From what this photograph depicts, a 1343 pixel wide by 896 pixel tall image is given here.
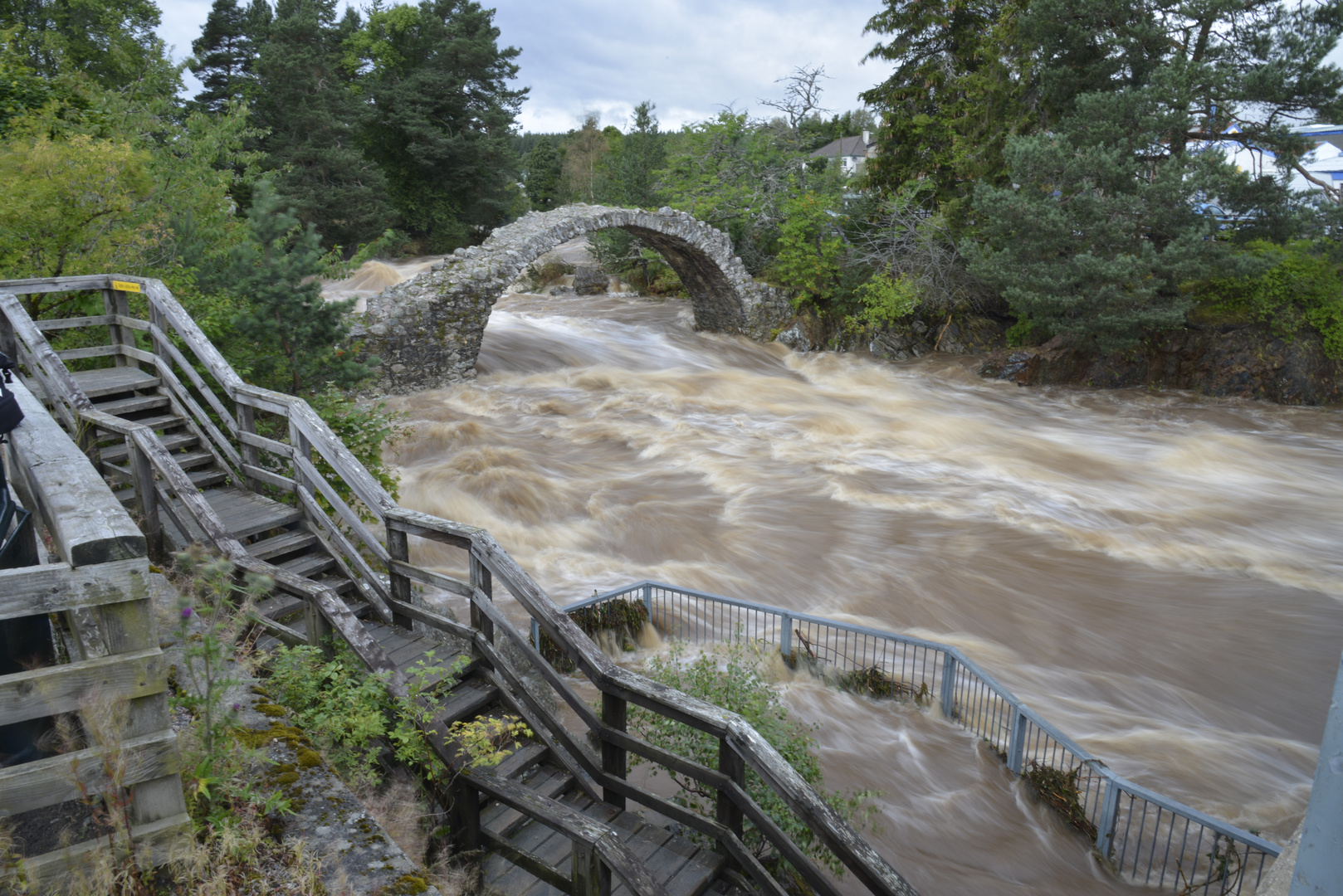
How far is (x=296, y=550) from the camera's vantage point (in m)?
5.57

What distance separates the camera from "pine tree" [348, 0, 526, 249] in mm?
36594

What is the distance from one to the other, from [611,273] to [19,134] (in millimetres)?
24073

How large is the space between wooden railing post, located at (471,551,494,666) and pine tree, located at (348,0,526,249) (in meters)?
36.2

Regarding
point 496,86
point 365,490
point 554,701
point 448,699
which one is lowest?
point 554,701

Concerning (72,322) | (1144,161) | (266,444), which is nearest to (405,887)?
(266,444)

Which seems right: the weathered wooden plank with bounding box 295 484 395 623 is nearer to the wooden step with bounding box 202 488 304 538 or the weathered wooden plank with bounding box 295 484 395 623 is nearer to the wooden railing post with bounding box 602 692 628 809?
the wooden step with bounding box 202 488 304 538

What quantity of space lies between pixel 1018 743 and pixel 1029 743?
1.74ft

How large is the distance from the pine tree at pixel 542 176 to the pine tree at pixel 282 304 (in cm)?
4434

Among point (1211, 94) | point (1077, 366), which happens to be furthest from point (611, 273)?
point (1211, 94)

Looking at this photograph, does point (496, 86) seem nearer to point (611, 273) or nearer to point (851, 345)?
point (611, 273)

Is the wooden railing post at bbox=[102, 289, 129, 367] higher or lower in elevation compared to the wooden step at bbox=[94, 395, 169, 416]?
higher

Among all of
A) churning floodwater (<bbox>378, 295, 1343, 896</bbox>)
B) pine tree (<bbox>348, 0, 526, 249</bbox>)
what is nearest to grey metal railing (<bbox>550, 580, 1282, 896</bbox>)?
churning floodwater (<bbox>378, 295, 1343, 896</bbox>)

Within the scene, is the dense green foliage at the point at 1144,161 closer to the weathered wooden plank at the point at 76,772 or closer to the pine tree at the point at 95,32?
the weathered wooden plank at the point at 76,772

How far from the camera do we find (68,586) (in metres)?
2.18
